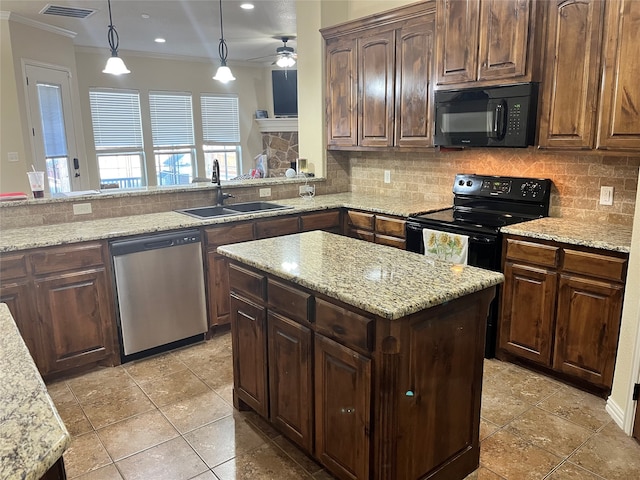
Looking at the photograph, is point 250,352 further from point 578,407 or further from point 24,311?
point 578,407

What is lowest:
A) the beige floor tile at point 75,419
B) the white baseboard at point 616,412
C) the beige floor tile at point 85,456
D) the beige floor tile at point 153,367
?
the beige floor tile at point 85,456

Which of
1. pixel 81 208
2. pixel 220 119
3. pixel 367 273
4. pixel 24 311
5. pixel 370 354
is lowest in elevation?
pixel 24 311

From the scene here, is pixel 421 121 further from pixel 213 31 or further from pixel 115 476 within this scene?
pixel 213 31

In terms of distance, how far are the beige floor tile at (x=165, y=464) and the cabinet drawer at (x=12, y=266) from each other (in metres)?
1.30

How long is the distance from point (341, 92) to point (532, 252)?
7.95ft

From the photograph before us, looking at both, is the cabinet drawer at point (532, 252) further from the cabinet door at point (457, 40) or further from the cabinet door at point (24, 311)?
the cabinet door at point (24, 311)

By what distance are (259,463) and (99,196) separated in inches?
92.0

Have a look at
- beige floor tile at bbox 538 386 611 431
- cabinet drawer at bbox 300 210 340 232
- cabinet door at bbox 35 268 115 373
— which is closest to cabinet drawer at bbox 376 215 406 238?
cabinet drawer at bbox 300 210 340 232

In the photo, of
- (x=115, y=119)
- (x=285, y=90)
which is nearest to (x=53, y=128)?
(x=115, y=119)

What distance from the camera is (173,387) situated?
9.70ft

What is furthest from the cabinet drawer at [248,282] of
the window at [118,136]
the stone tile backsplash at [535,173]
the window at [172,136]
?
the window at [172,136]

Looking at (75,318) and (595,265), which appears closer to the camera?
(595,265)

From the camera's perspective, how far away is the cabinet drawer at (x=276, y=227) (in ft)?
12.4

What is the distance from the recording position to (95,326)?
10.2 ft
